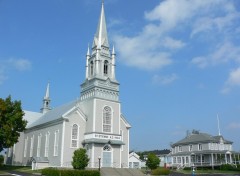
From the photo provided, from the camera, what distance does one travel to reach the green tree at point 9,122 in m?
45.6

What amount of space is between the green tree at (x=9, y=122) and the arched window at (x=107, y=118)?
43.2 feet

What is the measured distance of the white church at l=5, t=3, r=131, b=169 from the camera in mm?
47875

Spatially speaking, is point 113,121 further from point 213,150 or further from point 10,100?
point 213,150

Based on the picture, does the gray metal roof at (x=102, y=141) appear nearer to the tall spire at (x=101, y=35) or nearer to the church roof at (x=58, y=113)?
the church roof at (x=58, y=113)

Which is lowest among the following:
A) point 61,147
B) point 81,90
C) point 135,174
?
point 135,174

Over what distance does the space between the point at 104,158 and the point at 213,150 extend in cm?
3506

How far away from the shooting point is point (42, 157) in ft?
173

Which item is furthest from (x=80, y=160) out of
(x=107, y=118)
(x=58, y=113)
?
(x=58, y=113)

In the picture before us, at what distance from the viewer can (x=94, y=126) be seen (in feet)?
159

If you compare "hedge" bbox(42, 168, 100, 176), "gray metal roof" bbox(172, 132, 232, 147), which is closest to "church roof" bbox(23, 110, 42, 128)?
"hedge" bbox(42, 168, 100, 176)

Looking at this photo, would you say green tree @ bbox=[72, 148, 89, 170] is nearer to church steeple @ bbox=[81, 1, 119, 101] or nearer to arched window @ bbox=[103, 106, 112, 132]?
arched window @ bbox=[103, 106, 112, 132]

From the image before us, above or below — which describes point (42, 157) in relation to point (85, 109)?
below

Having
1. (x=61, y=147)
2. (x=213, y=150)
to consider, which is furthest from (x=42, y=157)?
(x=213, y=150)

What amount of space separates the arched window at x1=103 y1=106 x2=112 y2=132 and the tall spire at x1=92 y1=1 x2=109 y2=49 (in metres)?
11.9
